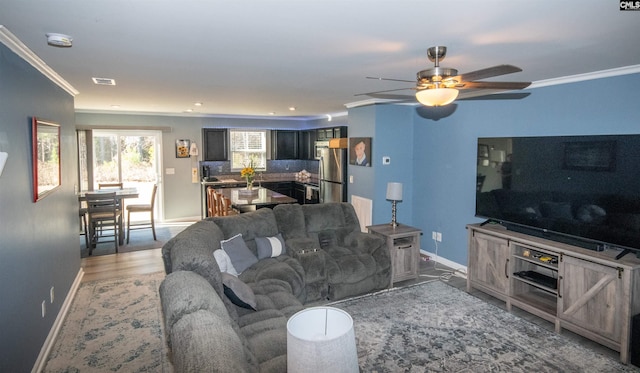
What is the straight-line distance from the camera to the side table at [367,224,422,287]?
187 inches

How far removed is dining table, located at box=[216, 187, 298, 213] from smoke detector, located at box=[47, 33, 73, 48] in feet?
11.3

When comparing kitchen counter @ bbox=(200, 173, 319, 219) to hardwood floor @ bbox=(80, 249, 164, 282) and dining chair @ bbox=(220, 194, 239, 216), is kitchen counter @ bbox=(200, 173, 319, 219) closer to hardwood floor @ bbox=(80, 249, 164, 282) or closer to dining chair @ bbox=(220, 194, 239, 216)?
dining chair @ bbox=(220, 194, 239, 216)

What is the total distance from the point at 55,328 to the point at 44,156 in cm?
162

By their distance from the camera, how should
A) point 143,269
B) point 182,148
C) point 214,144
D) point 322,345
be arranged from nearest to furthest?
point 322,345 < point 143,269 < point 182,148 < point 214,144

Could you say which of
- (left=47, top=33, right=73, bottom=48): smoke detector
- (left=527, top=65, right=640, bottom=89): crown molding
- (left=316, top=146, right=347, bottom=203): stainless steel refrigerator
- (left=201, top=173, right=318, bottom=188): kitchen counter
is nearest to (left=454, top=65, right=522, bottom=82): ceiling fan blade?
(left=527, top=65, right=640, bottom=89): crown molding

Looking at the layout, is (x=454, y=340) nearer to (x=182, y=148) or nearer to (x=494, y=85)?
(x=494, y=85)

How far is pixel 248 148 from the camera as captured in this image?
9.51 meters

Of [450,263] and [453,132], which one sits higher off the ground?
[453,132]

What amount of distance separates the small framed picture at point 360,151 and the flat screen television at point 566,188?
1838 millimetres

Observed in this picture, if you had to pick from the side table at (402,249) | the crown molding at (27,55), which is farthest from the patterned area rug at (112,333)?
the side table at (402,249)

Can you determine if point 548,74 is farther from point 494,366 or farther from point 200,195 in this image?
point 200,195

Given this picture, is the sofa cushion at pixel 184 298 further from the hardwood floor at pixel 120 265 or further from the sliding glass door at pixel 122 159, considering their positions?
the sliding glass door at pixel 122 159

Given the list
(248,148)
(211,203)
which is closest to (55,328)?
(211,203)

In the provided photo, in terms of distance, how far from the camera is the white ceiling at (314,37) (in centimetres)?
202
